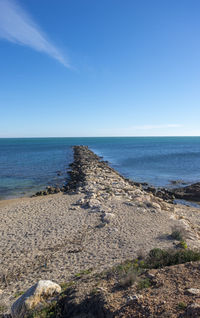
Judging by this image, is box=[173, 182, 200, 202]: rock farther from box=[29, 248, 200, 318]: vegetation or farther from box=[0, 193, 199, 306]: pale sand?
box=[29, 248, 200, 318]: vegetation

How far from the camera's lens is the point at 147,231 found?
1198 cm

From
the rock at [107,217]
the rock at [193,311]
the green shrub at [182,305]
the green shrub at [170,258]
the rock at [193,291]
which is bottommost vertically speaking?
the rock at [107,217]

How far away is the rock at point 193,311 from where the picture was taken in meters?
4.22

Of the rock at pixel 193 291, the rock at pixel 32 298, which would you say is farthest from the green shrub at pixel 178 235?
the rock at pixel 32 298

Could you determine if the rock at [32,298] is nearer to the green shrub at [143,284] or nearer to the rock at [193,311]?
the green shrub at [143,284]

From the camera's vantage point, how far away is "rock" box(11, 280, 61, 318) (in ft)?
18.8

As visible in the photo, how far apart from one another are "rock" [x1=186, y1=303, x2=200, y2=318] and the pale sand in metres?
4.35

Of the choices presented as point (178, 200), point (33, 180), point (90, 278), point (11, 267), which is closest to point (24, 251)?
point (11, 267)

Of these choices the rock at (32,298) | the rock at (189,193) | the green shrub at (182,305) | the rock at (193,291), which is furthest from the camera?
the rock at (189,193)

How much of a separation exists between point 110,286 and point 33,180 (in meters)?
26.1

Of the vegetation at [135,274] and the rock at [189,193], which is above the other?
the vegetation at [135,274]

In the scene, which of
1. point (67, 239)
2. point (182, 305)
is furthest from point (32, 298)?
point (67, 239)

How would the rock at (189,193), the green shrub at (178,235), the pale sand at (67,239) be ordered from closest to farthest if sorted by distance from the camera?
1. the pale sand at (67,239)
2. the green shrub at (178,235)
3. the rock at (189,193)

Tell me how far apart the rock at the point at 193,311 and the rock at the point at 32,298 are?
3725 mm
